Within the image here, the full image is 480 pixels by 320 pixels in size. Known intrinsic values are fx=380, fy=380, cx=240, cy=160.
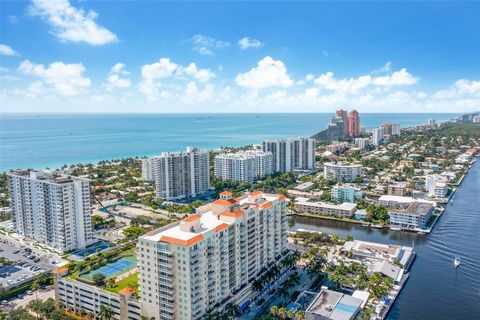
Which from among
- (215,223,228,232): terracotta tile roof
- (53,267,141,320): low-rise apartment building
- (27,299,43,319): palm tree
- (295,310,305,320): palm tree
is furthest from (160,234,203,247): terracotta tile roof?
(27,299,43,319): palm tree

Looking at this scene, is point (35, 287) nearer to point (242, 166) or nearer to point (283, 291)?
point (283, 291)

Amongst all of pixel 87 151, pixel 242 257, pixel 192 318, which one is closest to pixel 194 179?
pixel 242 257

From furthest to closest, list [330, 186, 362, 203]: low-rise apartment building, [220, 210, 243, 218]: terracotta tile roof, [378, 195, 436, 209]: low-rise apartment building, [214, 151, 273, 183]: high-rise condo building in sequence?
1. [214, 151, 273, 183]: high-rise condo building
2. [330, 186, 362, 203]: low-rise apartment building
3. [378, 195, 436, 209]: low-rise apartment building
4. [220, 210, 243, 218]: terracotta tile roof

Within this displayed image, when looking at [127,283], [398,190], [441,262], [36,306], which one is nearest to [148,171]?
[398,190]

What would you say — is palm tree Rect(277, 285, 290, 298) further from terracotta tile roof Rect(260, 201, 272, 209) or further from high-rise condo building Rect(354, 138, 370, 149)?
high-rise condo building Rect(354, 138, 370, 149)

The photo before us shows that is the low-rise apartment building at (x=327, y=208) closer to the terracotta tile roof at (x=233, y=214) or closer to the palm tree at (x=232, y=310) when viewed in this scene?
the terracotta tile roof at (x=233, y=214)

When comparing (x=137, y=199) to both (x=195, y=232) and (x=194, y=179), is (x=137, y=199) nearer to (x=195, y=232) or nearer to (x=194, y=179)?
(x=194, y=179)
